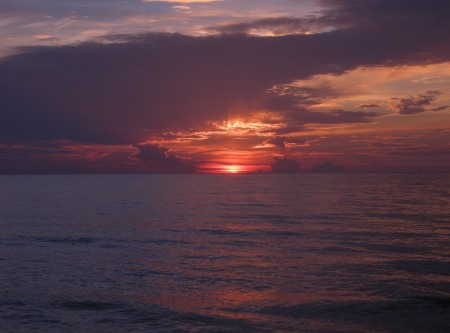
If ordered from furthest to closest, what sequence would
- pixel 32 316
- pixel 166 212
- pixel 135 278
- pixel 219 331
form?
pixel 166 212 → pixel 135 278 → pixel 32 316 → pixel 219 331

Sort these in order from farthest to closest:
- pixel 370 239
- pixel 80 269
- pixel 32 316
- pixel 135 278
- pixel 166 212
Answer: pixel 166 212, pixel 370 239, pixel 80 269, pixel 135 278, pixel 32 316

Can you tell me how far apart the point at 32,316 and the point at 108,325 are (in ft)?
11.6

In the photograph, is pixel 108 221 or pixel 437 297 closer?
pixel 437 297

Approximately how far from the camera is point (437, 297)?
21859 mm

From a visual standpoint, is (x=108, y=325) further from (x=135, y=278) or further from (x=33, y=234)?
(x=33, y=234)

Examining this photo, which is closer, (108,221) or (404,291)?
(404,291)

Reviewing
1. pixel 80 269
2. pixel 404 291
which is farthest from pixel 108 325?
pixel 404 291

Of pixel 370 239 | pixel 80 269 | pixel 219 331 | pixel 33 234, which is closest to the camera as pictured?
pixel 219 331

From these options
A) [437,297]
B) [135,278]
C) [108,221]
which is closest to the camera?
[437,297]

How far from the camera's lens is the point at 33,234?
4162 cm

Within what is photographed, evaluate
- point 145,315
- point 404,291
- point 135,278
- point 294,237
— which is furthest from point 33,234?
point 404,291

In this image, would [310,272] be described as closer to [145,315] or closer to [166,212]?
[145,315]

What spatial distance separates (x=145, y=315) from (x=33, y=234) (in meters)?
25.7

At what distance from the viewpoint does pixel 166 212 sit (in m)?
61.2
